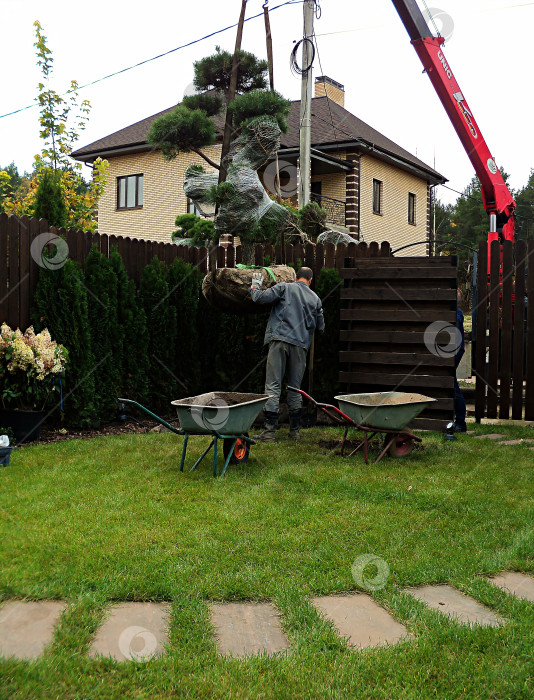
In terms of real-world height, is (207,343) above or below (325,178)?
below

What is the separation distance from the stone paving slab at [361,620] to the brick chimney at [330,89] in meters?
23.4

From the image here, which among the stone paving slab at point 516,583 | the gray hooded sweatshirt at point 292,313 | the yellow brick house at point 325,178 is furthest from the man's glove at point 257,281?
the yellow brick house at point 325,178

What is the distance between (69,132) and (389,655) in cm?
1191

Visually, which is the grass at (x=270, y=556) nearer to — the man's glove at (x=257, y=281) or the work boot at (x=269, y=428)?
the work boot at (x=269, y=428)

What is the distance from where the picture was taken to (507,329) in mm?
7727

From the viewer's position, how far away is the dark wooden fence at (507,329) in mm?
7621

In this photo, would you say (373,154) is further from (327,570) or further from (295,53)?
(327,570)

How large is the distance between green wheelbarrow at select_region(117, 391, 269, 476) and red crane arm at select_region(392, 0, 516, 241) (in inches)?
293

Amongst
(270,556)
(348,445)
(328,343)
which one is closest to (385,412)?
(348,445)

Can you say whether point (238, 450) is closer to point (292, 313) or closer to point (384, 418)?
point (384, 418)

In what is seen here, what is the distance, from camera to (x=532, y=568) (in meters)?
3.28

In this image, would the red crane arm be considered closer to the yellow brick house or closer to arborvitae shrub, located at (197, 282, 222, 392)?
arborvitae shrub, located at (197, 282, 222, 392)

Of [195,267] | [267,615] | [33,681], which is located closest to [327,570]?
[267,615]

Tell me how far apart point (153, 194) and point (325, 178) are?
20.4 feet
